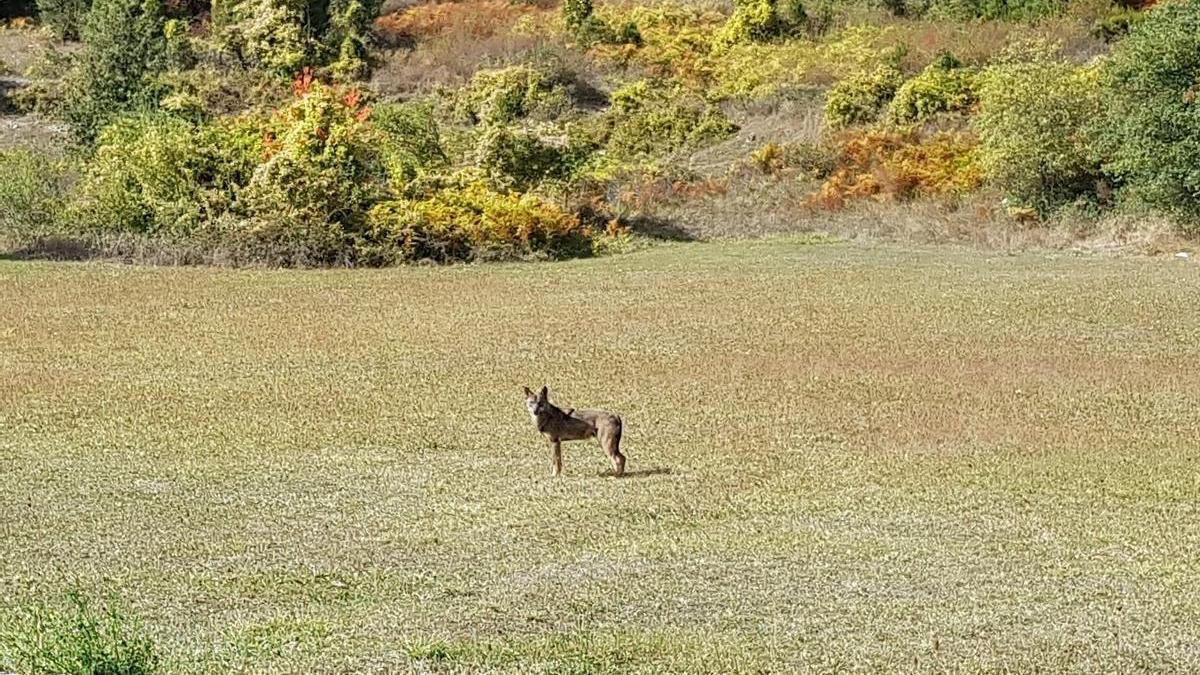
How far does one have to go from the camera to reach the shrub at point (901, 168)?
38.8 metres

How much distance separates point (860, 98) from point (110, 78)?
20.0 m

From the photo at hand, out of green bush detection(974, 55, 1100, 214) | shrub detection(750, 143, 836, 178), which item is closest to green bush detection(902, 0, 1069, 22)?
shrub detection(750, 143, 836, 178)

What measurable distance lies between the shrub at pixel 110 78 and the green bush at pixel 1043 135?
20908mm

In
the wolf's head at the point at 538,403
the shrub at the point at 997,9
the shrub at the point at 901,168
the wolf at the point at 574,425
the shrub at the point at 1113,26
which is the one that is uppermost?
the shrub at the point at 997,9

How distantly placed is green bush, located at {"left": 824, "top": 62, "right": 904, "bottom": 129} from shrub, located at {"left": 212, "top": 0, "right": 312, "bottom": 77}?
1621cm

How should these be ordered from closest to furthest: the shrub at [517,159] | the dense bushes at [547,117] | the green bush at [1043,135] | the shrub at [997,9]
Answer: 1. the dense bushes at [547,117]
2. the green bush at [1043,135]
3. the shrub at [517,159]
4. the shrub at [997,9]

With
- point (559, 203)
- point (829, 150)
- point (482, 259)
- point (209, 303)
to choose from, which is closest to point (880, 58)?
point (829, 150)

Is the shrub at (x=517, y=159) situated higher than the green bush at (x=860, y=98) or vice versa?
the green bush at (x=860, y=98)

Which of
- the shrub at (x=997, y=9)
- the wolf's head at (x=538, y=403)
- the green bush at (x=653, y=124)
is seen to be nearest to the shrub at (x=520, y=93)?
the green bush at (x=653, y=124)

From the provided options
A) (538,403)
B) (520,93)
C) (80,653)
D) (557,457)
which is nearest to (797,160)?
(520,93)

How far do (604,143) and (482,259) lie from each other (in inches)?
442

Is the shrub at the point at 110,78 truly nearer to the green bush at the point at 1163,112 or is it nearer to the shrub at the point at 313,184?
the shrub at the point at 313,184

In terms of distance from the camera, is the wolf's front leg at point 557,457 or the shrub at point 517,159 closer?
the wolf's front leg at point 557,457

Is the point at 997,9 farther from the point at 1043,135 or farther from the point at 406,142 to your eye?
the point at 406,142
